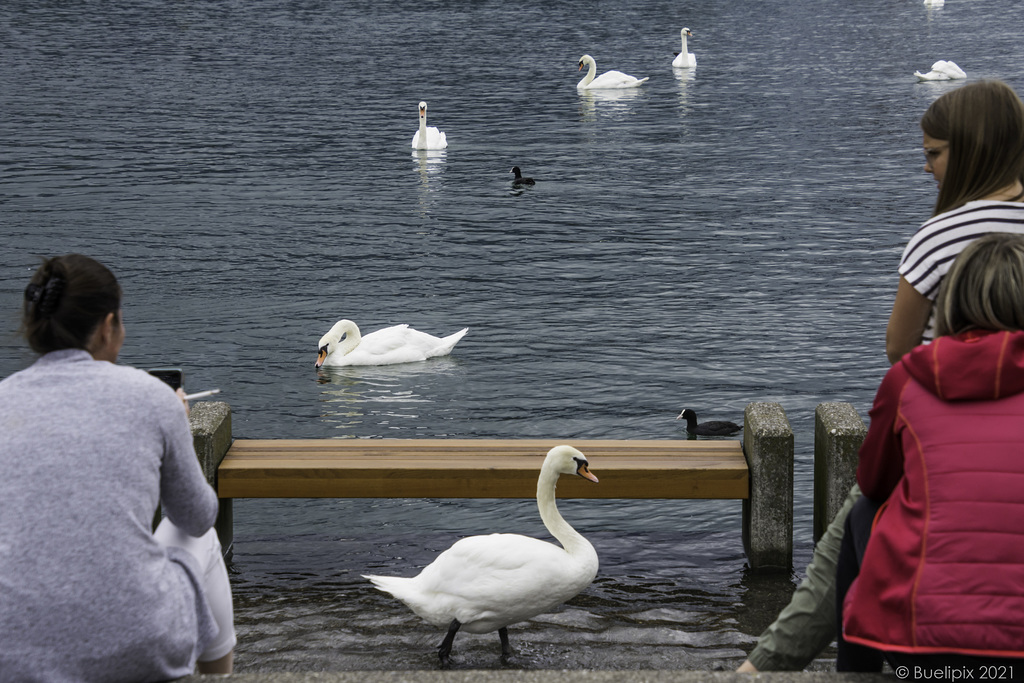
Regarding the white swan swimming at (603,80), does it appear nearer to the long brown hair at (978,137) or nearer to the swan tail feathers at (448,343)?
the swan tail feathers at (448,343)

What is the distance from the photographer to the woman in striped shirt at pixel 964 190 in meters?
4.03

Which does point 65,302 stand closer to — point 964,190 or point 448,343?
point 964,190

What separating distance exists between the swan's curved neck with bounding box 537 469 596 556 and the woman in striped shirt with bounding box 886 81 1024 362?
234cm

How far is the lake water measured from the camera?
22.9 ft

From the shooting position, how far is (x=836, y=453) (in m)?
6.25

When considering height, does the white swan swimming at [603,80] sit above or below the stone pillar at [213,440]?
above

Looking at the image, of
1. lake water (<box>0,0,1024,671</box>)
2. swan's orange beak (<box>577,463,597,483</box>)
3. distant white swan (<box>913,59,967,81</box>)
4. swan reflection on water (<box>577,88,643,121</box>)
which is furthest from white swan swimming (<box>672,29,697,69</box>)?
swan's orange beak (<box>577,463,597,483</box>)

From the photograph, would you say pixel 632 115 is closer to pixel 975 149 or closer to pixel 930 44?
pixel 930 44

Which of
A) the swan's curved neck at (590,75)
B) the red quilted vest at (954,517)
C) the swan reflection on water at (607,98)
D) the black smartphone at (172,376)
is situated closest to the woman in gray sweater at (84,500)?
the black smartphone at (172,376)

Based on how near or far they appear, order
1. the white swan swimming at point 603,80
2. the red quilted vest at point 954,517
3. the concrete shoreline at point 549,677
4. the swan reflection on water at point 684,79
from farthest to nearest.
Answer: the white swan swimming at point 603,80
the swan reflection on water at point 684,79
the concrete shoreline at point 549,677
the red quilted vest at point 954,517

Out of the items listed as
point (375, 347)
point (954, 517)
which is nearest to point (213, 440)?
point (954, 517)

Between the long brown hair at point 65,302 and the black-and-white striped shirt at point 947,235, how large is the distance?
254cm

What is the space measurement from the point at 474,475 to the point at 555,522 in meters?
0.57

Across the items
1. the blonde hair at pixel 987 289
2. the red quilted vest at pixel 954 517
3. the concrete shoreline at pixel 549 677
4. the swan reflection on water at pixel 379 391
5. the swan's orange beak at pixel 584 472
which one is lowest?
Result: the swan reflection on water at pixel 379 391
